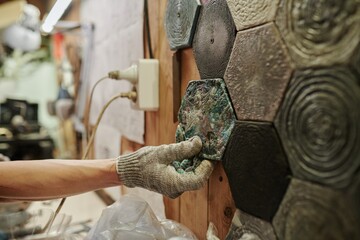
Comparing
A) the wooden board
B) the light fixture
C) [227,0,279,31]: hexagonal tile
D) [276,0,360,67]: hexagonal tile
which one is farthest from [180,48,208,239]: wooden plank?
the light fixture

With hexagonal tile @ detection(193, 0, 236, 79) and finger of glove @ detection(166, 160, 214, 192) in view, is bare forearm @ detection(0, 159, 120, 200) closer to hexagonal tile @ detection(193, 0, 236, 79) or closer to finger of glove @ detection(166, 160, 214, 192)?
finger of glove @ detection(166, 160, 214, 192)

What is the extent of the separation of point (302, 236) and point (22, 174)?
0.66 m

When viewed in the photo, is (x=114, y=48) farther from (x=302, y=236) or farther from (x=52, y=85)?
(x=52, y=85)

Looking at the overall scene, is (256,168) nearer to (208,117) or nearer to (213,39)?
(208,117)

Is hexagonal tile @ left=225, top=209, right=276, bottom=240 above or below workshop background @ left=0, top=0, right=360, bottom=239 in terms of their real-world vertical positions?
below

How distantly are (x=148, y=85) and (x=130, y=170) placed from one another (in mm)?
406

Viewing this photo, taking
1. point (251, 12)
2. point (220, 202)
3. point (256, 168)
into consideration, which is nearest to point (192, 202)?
point (220, 202)

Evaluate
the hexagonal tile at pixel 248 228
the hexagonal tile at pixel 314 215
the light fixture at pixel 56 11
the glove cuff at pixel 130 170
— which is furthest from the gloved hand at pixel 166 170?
the light fixture at pixel 56 11

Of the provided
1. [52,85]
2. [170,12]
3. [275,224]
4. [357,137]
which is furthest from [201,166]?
[52,85]

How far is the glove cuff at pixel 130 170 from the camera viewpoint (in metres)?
0.69

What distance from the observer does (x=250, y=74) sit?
1.83 ft

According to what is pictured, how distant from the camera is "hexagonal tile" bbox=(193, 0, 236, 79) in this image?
629mm

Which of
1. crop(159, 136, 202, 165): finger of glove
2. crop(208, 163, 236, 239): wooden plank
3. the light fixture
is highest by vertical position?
the light fixture

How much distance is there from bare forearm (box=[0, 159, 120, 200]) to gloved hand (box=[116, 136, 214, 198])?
94mm
